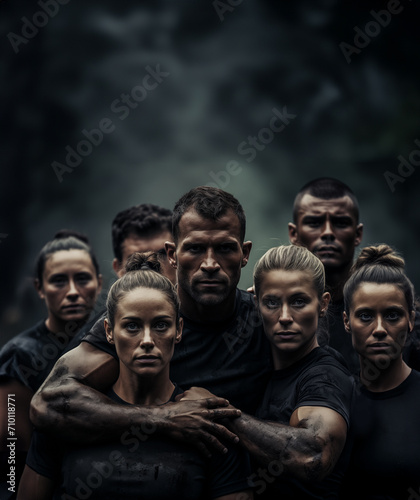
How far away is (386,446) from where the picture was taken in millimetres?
3193

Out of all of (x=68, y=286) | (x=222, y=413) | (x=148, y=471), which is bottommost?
(x=148, y=471)

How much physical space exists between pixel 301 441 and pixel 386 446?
1.56 ft

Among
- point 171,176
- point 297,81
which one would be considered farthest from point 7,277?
point 297,81

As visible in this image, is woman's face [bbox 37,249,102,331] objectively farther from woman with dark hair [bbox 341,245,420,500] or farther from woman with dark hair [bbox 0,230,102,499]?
woman with dark hair [bbox 341,245,420,500]

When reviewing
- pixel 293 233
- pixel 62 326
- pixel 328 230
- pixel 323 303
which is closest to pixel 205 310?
pixel 323 303

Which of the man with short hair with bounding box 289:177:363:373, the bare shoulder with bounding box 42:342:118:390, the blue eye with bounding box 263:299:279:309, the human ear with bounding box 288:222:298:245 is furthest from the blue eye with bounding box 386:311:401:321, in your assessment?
the human ear with bounding box 288:222:298:245

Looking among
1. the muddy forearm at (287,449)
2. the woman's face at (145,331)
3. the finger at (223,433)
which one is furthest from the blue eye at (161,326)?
the muddy forearm at (287,449)

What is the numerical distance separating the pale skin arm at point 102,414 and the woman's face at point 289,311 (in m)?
0.44

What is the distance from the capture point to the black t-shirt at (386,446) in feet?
10.3

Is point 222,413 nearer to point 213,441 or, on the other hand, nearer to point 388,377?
point 213,441

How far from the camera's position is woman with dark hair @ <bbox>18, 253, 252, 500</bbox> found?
2992mm

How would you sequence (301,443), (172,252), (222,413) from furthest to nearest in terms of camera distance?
1. (172,252)
2. (222,413)
3. (301,443)

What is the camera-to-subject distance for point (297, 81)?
9375 mm

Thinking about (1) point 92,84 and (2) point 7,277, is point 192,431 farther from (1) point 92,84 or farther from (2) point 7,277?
(1) point 92,84
